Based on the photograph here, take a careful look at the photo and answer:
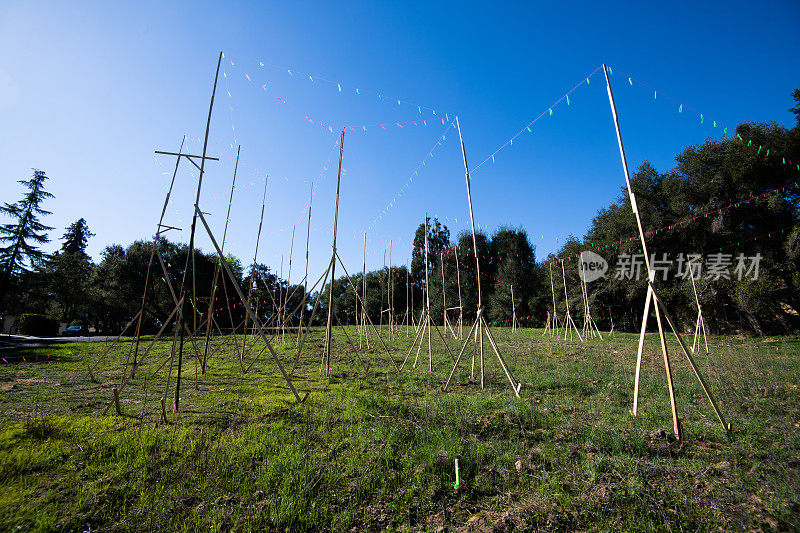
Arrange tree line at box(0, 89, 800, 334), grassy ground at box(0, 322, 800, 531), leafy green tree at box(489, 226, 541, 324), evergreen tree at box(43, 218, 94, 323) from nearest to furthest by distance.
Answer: grassy ground at box(0, 322, 800, 531), tree line at box(0, 89, 800, 334), evergreen tree at box(43, 218, 94, 323), leafy green tree at box(489, 226, 541, 324)

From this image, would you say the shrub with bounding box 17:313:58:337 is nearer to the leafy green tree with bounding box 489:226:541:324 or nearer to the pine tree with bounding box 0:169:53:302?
Result: the pine tree with bounding box 0:169:53:302

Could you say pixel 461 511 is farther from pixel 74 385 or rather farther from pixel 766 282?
pixel 766 282

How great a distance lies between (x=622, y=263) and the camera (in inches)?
920

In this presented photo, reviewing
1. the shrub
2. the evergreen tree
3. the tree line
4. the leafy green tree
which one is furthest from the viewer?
the leafy green tree

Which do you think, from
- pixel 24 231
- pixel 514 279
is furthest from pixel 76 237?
pixel 514 279

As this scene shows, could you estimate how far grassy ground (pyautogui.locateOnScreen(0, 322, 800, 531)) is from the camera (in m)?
2.60

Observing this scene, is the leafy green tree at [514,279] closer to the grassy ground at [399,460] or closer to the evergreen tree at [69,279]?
the grassy ground at [399,460]

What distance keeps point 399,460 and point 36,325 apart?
3144cm

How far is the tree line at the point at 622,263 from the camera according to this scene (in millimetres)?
16688

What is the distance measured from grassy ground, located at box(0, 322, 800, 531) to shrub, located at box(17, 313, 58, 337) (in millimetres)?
24141

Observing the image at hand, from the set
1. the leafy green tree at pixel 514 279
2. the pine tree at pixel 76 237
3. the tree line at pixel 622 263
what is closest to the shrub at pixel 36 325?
the tree line at pixel 622 263

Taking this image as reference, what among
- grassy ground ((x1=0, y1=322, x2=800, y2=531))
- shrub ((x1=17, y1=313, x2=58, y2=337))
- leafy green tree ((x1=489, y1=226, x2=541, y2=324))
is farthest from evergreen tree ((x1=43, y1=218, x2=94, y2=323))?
leafy green tree ((x1=489, y1=226, x2=541, y2=324))

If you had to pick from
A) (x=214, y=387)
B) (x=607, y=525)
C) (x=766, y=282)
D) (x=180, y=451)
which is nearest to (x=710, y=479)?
(x=607, y=525)

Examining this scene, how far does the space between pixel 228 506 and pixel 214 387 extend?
455 cm
